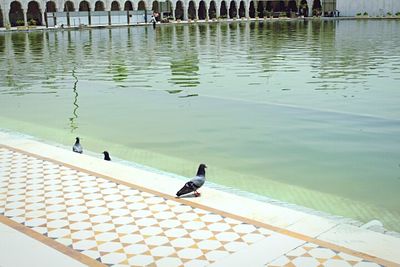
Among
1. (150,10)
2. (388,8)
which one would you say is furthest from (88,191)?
(388,8)

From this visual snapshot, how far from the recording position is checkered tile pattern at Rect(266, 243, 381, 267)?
3.27 metres

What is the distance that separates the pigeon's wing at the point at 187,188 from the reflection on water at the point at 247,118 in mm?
1069

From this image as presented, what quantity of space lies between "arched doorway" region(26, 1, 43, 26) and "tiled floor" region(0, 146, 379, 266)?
4284 centimetres

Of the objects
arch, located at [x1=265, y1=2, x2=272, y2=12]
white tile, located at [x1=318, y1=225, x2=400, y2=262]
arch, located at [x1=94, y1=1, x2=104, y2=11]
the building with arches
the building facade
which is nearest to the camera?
white tile, located at [x1=318, y1=225, x2=400, y2=262]

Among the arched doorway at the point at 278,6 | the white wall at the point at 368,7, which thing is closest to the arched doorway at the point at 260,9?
the arched doorway at the point at 278,6

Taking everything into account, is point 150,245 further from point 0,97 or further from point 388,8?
point 388,8

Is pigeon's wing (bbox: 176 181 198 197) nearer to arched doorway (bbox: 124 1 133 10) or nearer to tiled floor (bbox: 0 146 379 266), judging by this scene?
tiled floor (bbox: 0 146 379 266)

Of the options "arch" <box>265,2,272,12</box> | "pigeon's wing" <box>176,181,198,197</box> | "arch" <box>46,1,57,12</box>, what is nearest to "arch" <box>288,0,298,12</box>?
"arch" <box>265,2,272,12</box>

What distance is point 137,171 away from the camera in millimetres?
5320

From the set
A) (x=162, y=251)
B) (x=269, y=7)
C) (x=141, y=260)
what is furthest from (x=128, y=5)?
(x=141, y=260)

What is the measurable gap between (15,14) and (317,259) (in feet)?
151

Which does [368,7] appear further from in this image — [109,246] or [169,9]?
[109,246]

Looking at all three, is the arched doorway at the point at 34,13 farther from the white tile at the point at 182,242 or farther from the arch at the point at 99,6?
the white tile at the point at 182,242

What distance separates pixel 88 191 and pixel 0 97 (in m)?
6.96
